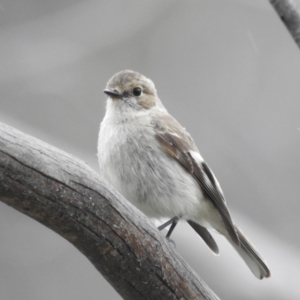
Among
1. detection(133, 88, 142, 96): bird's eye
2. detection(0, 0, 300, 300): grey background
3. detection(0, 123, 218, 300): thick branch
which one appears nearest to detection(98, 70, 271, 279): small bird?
detection(133, 88, 142, 96): bird's eye

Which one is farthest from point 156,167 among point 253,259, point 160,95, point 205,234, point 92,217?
point 160,95

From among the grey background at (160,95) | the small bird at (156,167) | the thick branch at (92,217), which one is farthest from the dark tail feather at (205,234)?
the grey background at (160,95)

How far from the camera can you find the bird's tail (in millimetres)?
4820

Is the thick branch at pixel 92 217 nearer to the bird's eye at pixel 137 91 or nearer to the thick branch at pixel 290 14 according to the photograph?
the thick branch at pixel 290 14

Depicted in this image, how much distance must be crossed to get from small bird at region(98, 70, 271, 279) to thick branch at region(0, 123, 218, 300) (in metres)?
0.90

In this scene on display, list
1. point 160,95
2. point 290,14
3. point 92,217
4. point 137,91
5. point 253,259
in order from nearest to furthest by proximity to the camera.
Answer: point 290,14
point 92,217
point 253,259
point 137,91
point 160,95

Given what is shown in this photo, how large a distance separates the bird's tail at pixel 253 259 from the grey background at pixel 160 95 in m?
2.95

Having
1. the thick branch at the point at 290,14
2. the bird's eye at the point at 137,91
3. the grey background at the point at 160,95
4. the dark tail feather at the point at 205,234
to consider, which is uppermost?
A: the grey background at the point at 160,95

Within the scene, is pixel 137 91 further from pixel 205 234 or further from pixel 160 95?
pixel 160 95

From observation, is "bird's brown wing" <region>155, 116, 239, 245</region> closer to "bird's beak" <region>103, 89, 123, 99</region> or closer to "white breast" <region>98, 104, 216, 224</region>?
"white breast" <region>98, 104, 216, 224</region>

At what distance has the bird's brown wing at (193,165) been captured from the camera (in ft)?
15.2

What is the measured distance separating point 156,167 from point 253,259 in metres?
1.11

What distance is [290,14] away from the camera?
2836mm

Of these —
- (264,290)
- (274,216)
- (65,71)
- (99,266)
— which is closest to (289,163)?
(274,216)
